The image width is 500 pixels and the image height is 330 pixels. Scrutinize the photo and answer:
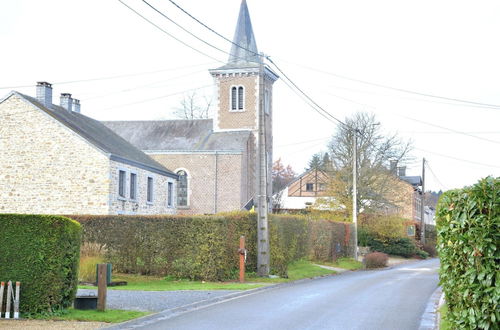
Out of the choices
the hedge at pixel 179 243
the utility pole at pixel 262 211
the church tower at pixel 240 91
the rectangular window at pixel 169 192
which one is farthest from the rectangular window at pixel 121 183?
the church tower at pixel 240 91

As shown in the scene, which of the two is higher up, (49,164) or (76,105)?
(76,105)

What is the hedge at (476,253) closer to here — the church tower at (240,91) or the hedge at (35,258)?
the hedge at (35,258)

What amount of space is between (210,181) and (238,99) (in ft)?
24.8

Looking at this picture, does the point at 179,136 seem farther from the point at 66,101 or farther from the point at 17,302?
the point at 17,302

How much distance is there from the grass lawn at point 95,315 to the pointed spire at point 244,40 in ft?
145

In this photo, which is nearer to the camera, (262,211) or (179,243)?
(179,243)

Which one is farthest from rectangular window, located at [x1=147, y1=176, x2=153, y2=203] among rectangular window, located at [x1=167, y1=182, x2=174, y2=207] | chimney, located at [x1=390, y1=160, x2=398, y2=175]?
chimney, located at [x1=390, y1=160, x2=398, y2=175]

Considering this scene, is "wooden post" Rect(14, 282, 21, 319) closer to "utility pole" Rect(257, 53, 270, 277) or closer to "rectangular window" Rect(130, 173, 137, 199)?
"utility pole" Rect(257, 53, 270, 277)

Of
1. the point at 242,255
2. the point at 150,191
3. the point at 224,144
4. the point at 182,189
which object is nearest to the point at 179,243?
the point at 242,255

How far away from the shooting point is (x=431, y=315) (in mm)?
14477

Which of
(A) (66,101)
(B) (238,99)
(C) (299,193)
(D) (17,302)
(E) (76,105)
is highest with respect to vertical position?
(B) (238,99)

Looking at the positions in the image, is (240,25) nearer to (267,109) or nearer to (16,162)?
(267,109)

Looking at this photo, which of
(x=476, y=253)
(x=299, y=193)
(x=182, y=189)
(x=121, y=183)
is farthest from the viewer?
(x=299, y=193)

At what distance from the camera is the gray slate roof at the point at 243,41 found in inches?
2243
